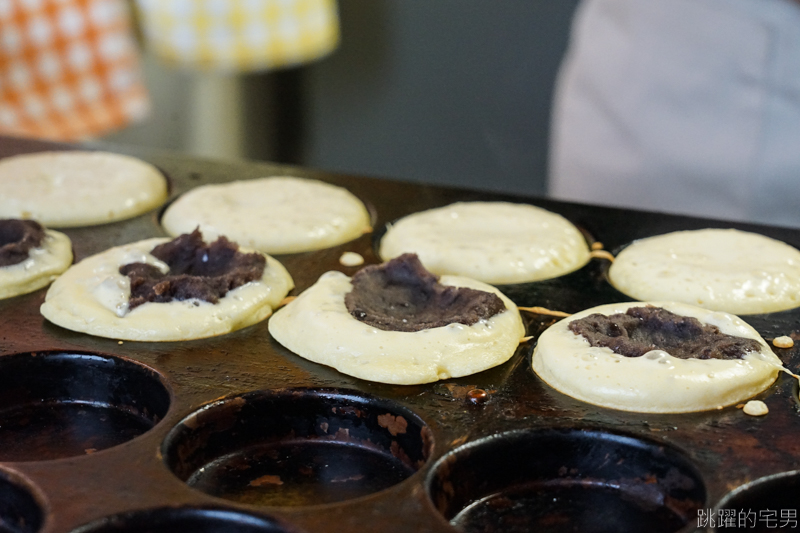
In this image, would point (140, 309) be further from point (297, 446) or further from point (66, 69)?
point (66, 69)

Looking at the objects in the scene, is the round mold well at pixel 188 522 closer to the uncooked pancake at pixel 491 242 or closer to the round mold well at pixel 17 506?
the round mold well at pixel 17 506

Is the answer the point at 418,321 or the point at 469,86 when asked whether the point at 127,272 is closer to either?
the point at 418,321

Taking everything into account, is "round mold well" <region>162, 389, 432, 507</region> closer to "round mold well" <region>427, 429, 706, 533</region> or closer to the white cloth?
"round mold well" <region>427, 429, 706, 533</region>

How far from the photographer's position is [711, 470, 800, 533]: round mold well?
149cm

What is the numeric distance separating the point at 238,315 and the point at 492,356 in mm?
629

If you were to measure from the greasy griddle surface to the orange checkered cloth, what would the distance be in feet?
8.62

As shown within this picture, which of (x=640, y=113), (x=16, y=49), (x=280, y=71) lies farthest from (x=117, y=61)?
(x=640, y=113)

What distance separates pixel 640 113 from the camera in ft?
11.8

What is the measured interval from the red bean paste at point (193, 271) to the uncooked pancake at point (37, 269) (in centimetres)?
24

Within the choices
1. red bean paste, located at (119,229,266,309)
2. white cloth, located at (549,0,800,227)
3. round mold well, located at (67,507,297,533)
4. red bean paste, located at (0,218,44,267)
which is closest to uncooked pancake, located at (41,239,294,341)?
red bean paste, located at (119,229,266,309)

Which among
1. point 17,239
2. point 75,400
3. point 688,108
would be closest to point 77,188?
point 17,239

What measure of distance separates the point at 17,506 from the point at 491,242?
142 cm

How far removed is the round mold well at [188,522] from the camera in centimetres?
143

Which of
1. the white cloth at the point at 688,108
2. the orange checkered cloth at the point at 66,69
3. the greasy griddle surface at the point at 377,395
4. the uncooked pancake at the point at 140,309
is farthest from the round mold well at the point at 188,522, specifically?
the orange checkered cloth at the point at 66,69
